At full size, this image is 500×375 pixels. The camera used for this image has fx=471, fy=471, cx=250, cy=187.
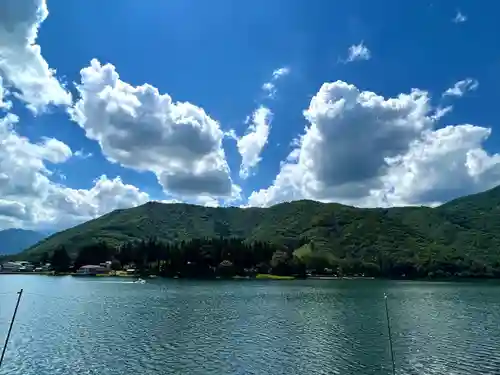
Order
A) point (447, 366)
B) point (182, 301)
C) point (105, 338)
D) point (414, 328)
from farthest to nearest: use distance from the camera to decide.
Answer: point (182, 301), point (414, 328), point (105, 338), point (447, 366)

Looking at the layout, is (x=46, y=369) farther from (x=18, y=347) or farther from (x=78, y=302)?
(x=78, y=302)

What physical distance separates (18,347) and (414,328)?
57894 millimetres

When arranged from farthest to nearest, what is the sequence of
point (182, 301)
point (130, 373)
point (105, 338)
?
point (182, 301)
point (105, 338)
point (130, 373)

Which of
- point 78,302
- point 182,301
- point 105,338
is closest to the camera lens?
point 105,338

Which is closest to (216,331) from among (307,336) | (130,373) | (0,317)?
(307,336)

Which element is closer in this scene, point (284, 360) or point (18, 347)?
point (284, 360)

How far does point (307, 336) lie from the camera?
66.8 meters

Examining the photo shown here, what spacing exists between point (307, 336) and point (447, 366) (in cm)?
2154

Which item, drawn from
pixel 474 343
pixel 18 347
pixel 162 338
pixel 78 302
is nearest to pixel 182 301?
pixel 78 302

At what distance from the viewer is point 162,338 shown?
208 feet

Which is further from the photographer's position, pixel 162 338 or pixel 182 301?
pixel 182 301

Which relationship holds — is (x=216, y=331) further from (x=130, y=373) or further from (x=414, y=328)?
(x=414, y=328)

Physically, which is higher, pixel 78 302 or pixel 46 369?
pixel 78 302

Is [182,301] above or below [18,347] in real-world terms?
above
